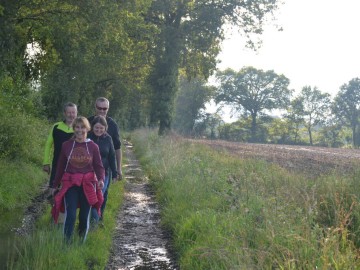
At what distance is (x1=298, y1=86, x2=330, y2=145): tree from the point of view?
83.7 meters

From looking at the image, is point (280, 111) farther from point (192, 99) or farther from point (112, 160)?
point (112, 160)

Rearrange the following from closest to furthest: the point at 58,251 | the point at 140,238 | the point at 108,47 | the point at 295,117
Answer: the point at 58,251, the point at 140,238, the point at 108,47, the point at 295,117

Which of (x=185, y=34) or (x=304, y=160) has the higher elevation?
(x=185, y=34)

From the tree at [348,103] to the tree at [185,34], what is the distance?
193ft

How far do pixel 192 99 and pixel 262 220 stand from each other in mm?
65009

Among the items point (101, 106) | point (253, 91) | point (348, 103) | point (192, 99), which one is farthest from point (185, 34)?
point (348, 103)

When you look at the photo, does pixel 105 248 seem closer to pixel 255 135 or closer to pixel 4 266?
pixel 4 266

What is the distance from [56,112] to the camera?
2648 centimetres

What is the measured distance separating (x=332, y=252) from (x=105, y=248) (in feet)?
11.5

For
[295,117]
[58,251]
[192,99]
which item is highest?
[192,99]

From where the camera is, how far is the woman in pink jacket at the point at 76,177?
5426 millimetres

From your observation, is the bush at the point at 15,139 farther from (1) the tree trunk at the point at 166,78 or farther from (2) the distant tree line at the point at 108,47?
(1) the tree trunk at the point at 166,78

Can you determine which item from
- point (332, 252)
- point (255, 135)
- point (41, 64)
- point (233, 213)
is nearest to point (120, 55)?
point (41, 64)

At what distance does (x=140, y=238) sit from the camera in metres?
7.09
